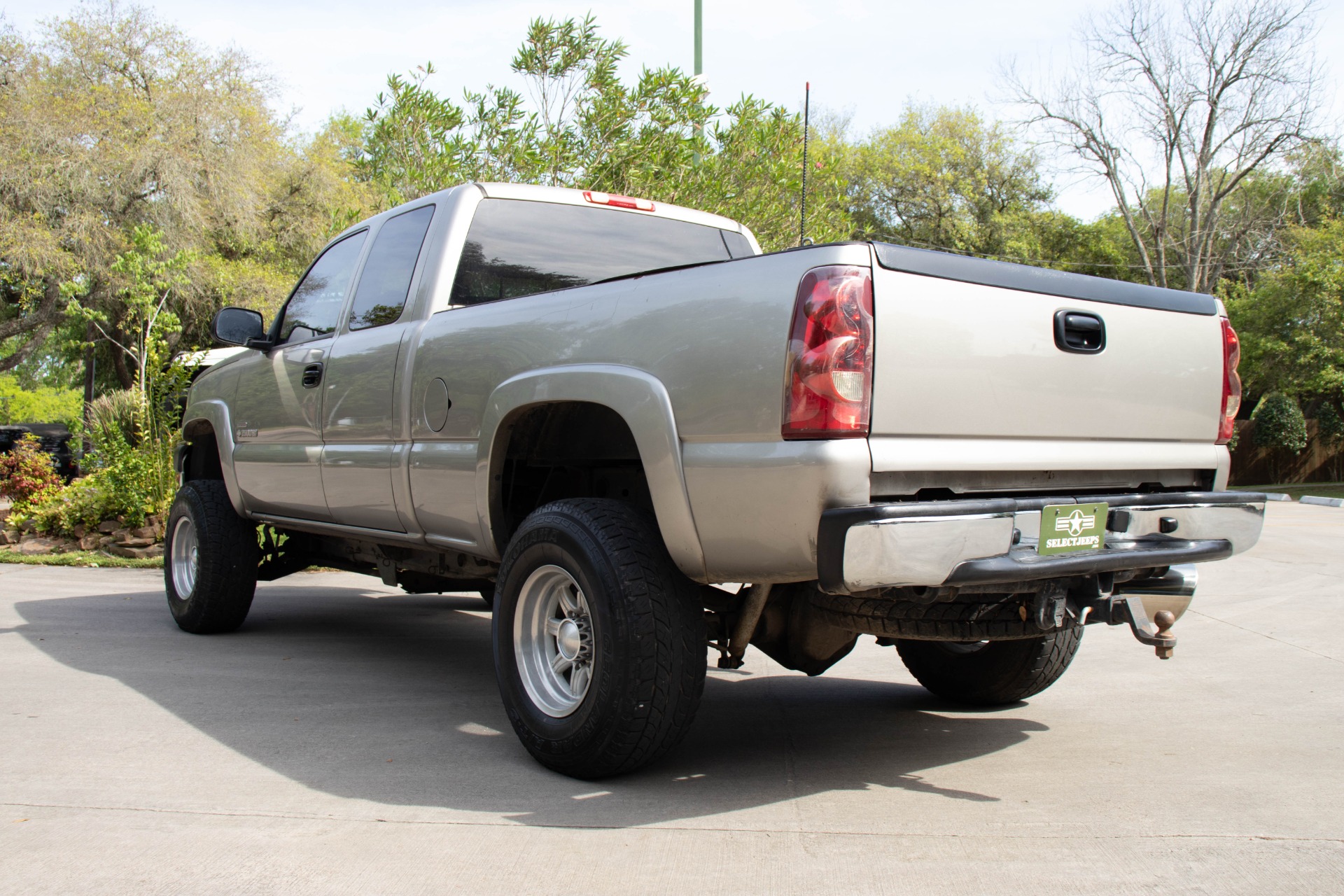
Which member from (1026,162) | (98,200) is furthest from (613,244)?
(1026,162)

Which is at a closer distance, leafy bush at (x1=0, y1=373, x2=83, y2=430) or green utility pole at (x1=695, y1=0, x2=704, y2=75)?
green utility pole at (x1=695, y1=0, x2=704, y2=75)

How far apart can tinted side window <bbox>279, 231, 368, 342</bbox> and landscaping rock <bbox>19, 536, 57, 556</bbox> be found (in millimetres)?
6165

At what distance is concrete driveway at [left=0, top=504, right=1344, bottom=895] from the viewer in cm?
289

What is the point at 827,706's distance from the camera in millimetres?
Result: 4906

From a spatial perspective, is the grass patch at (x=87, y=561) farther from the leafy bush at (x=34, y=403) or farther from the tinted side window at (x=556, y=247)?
the leafy bush at (x=34, y=403)

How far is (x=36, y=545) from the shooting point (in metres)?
10.6

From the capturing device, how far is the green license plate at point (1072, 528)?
3146 millimetres

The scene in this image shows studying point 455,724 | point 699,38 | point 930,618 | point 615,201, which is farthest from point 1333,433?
point 455,724

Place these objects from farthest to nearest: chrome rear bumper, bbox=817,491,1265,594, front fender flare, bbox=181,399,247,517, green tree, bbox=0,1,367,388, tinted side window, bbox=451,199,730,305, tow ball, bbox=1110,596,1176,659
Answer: green tree, bbox=0,1,367,388, front fender flare, bbox=181,399,247,517, tinted side window, bbox=451,199,730,305, tow ball, bbox=1110,596,1176,659, chrome rear bumper, bbox=817,491,1265,594

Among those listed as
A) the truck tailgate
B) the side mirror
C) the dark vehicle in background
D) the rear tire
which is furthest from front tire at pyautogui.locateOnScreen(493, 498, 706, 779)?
the dark vehicle in background

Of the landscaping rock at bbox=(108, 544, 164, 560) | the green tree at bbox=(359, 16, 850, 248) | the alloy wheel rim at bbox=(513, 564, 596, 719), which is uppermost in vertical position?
the green tree at bbox=(359, 16, 850, 248)

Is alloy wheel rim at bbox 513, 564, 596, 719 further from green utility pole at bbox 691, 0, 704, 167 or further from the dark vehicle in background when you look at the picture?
the dark vehicle in background

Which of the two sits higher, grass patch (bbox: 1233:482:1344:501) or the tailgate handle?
the tailgate handle

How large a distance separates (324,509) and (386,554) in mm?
382
